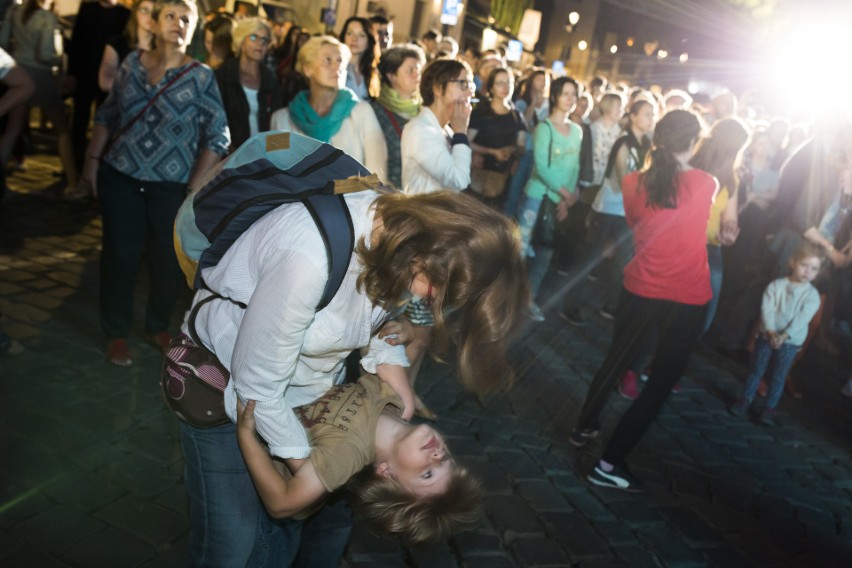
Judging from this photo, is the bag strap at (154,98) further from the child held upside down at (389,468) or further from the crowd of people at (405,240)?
the child held upside down at (389,468)

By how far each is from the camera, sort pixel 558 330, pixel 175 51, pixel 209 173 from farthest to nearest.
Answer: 1. pixel 558 330
2. pixel 175 51
3. pixel 209 173

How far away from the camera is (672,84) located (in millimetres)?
54250

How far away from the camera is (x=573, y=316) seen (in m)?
7.51

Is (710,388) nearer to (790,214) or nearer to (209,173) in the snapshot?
(790,214)

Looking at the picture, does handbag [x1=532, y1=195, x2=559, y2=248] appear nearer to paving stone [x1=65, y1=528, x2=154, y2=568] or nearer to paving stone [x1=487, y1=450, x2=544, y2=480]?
paving stone [x1=487, y1=450, x2=544, y2=480]

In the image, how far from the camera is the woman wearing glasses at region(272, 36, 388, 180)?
435 cm

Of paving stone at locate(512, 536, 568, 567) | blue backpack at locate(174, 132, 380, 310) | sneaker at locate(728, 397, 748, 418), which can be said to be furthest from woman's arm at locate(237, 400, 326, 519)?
sneaker at locate(728, 397, 748, 418)

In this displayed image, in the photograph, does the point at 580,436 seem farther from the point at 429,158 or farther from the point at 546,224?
the point at 546,224

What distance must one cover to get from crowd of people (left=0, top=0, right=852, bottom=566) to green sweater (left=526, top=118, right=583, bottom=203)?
0.08 feet

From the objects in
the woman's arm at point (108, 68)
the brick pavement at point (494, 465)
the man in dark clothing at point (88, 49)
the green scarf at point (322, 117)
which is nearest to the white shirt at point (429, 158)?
the green scarf at point (322, 117)

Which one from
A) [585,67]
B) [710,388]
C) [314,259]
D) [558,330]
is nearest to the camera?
[314,259]

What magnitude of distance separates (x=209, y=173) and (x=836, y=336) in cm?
773

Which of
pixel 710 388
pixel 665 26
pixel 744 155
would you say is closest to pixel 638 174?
pixel 710 388

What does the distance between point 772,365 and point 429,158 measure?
3564mm
